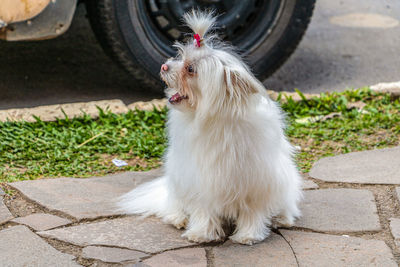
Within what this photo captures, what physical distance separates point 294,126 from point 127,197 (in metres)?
1.61

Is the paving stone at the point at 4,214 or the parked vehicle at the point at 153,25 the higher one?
the parked vehicle at the point at 153,25

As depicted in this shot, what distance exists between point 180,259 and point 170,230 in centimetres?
32

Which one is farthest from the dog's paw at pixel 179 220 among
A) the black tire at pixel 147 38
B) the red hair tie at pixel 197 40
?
the black tire at pixel 147 38

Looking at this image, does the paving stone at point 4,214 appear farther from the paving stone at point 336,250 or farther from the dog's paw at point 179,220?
the paving stone at point 336,250

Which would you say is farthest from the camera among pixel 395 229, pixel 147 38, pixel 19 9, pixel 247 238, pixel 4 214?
pixel 147 38

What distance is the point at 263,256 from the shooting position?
9.12 feet

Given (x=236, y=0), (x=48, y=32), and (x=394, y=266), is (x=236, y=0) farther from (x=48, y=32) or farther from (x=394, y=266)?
(x=394, y=266)

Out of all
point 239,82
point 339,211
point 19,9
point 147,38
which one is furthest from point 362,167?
point 19,9

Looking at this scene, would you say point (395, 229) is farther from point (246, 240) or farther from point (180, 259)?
point (180, 259)

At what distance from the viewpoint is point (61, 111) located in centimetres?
449

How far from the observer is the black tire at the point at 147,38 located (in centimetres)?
449

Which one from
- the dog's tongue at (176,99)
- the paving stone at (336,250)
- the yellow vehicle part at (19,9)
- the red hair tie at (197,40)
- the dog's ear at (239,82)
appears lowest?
the paving stone at (336,250)

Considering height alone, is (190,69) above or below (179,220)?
above

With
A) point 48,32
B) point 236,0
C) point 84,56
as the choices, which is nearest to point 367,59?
point 236,0
